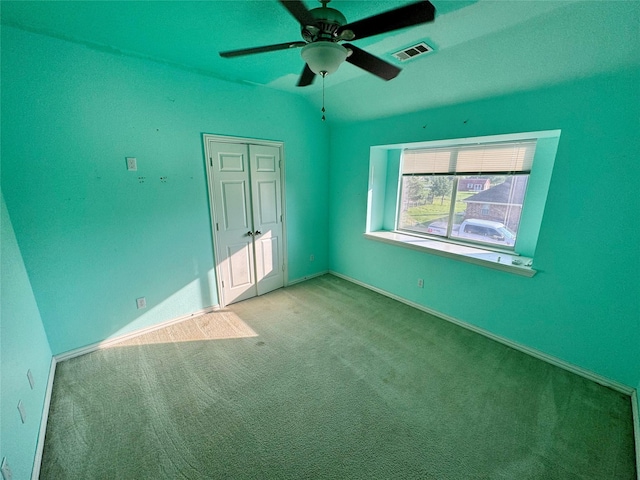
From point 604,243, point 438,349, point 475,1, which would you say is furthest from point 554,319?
point 475,1

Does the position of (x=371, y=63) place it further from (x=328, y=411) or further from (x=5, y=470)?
(x=5, y=470)

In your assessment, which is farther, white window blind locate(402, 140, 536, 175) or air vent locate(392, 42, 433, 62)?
white window blind locate(402, 140, 536, 175)

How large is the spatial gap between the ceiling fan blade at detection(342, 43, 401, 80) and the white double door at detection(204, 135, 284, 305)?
6.30ft

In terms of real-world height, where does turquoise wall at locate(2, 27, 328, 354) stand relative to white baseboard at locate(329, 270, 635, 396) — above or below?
above

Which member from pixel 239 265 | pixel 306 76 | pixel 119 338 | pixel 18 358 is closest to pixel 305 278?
pixel 239 265

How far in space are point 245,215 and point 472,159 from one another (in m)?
2.87

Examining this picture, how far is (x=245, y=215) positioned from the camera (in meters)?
3.36

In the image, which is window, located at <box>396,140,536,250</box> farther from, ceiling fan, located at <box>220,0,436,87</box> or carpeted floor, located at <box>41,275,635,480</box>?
ceiling fan, located at <box>220,0,436,87</box>

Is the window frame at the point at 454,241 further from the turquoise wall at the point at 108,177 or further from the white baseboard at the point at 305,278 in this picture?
the turquoise wall at the point at 108,177

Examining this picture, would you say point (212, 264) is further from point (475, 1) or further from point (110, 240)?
point (475, 1)

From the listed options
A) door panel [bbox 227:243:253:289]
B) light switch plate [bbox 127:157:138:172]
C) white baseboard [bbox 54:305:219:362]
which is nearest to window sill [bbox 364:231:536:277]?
door panel [bbox 227:243:253:289]

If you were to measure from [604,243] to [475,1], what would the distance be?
2053mm

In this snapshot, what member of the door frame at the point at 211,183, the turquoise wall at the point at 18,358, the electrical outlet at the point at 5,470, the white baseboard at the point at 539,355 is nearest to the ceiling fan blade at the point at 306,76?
the door frame at the point at 211,183

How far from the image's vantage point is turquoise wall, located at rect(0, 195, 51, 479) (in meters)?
1.32
